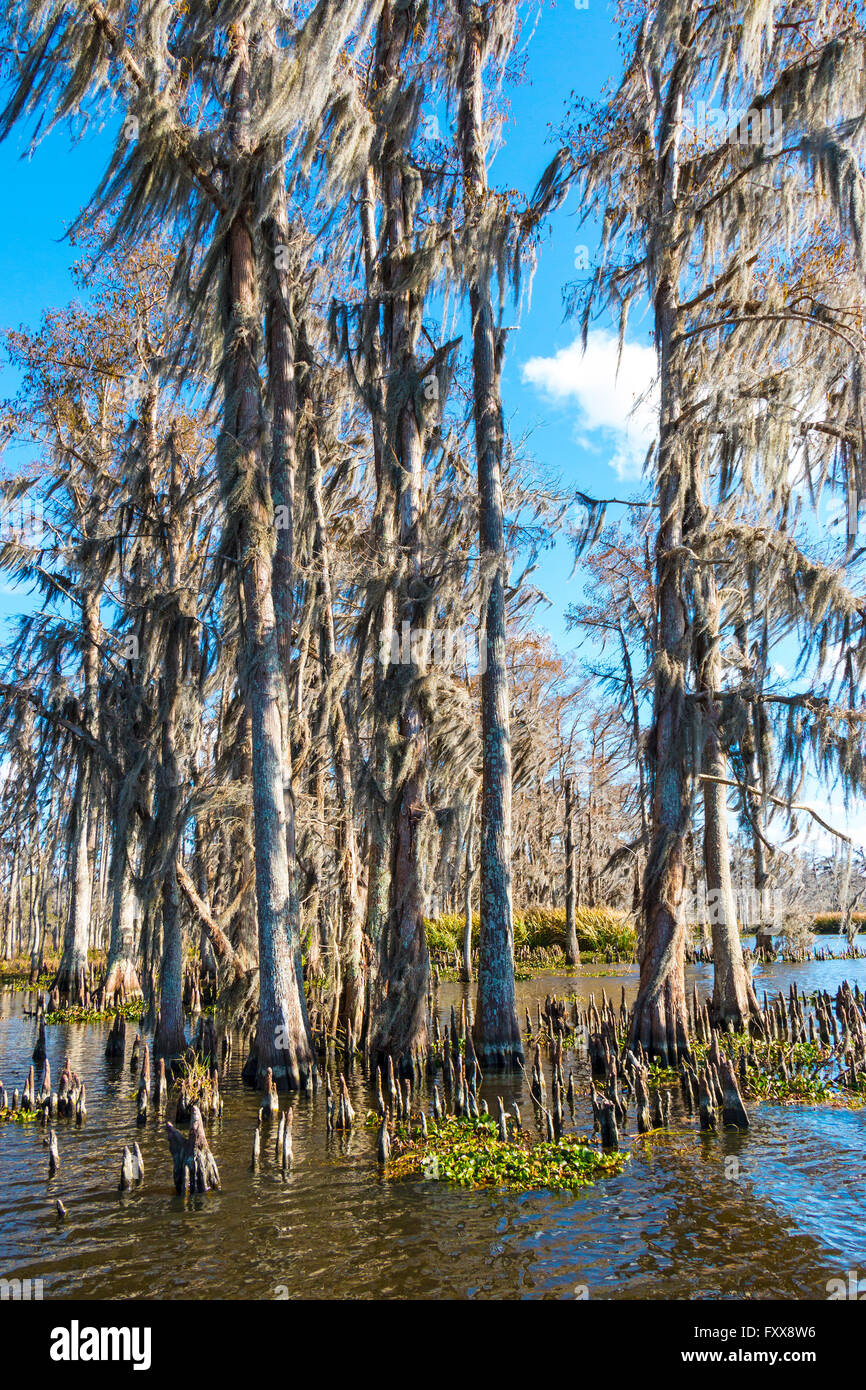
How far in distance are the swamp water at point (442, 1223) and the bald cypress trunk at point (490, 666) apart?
8.62 feet

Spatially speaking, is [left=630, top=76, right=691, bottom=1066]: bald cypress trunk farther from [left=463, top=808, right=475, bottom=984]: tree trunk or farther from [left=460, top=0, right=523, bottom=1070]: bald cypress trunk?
[left=463, top=808, right=475, bottom=984]: tree trunk

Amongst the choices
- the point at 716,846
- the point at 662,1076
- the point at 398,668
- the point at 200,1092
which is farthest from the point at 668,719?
the point at 200,1092

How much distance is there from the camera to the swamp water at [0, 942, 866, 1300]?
15.8 feet

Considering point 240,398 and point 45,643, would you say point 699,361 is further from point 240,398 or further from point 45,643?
point 45,643

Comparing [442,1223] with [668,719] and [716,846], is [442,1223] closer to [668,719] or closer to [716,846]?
[668,719]

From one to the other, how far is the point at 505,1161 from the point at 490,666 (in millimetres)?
6509

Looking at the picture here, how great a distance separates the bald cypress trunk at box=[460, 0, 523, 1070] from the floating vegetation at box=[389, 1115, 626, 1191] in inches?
140

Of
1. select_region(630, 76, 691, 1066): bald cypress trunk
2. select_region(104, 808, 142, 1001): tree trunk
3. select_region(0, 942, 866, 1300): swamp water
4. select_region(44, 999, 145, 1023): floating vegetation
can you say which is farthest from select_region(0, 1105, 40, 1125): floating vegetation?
select_region(44, 999, 145, 1023): floating vegetation

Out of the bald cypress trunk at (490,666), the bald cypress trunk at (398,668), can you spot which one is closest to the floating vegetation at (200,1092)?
the bald cypress trunk at (398,668)

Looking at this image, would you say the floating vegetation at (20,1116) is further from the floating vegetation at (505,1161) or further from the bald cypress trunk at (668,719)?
the bald cypress trunk at (668,719)

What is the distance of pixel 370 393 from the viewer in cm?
1211

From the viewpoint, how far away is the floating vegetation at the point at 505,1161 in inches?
Result: 254

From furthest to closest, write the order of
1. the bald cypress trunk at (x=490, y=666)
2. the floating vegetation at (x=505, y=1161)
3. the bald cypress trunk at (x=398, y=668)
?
Answer: the bald cypress trunk at (x=490, y=666)
the bald cypress trunk at (x=398, y=668)
the floating vegetation at (x=505, y=1161)

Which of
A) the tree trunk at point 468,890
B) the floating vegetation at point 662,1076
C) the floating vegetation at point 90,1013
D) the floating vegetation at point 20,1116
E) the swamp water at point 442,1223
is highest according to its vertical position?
the tree trunk at point 468,890
